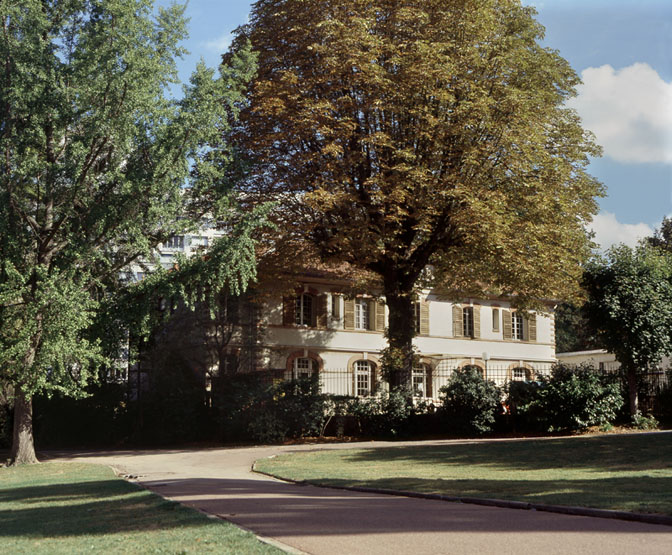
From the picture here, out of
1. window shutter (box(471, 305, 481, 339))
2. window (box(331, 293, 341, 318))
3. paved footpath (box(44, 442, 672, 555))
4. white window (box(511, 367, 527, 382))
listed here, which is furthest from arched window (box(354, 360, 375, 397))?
paved footpath (box(44, 442, 672, 555))

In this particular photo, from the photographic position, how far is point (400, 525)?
7648 millimetres

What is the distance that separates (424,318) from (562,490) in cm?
3064

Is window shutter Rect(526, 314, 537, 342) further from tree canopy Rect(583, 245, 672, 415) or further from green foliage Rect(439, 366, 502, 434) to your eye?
green foliage Rect(439, 366, 502, 434)

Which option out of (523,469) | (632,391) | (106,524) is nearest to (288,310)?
(632,391)

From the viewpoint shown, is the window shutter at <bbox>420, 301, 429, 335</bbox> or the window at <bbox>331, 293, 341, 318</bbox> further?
the window shutter at <bbox>420, 301, 429, 335</bbox>

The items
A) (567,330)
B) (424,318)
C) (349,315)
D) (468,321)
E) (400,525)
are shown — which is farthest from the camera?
(567,330)

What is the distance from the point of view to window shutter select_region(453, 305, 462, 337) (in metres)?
42.1

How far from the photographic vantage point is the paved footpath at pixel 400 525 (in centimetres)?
640

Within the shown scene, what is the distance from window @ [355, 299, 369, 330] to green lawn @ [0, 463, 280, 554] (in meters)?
25.1

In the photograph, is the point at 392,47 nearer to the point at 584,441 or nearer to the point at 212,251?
the point at 212,251

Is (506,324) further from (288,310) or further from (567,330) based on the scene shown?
(567,330)

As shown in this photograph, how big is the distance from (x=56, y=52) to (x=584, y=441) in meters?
16.8

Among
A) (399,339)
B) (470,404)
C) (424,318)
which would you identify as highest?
(424,318)

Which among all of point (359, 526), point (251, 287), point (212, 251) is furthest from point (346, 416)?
point (359, 526)
